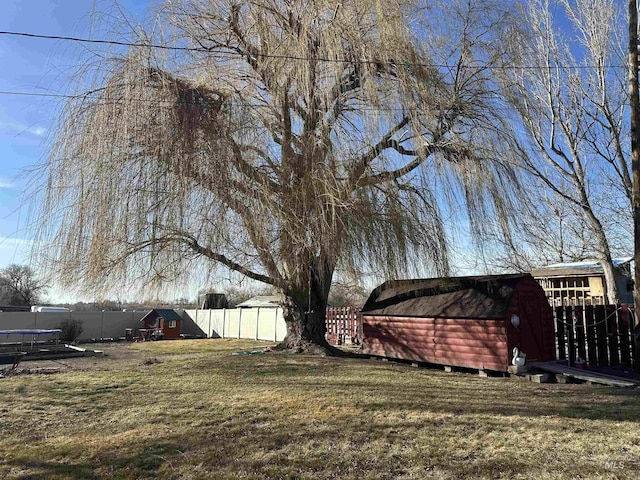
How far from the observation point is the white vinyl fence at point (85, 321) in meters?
20.5

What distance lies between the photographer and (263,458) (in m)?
3.92

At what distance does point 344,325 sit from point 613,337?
9.28 metres

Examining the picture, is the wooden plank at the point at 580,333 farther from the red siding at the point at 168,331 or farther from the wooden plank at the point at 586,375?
the red siding at the point at 168,331

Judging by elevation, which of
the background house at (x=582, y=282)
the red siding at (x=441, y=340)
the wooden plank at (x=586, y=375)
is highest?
the background house at (x=582, y=282)

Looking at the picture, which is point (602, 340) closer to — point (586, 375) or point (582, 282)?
point (586, 375)

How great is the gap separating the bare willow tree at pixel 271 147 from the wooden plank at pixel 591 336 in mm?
3101

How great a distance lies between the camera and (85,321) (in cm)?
2242

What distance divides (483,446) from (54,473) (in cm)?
373

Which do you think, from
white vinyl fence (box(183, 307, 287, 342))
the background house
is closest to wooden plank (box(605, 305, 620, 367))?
the background house

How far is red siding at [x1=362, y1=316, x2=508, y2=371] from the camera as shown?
8.83 m

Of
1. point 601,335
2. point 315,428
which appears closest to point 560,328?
point 601,335

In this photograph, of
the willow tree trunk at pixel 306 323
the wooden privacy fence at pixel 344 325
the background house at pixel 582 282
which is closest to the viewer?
the willow tree trunk at pixel 306 323

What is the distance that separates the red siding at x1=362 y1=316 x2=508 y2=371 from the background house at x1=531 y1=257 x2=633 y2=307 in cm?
765

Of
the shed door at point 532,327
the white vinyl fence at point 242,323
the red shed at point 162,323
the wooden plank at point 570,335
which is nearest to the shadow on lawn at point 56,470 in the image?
the shed door at point 532,327
